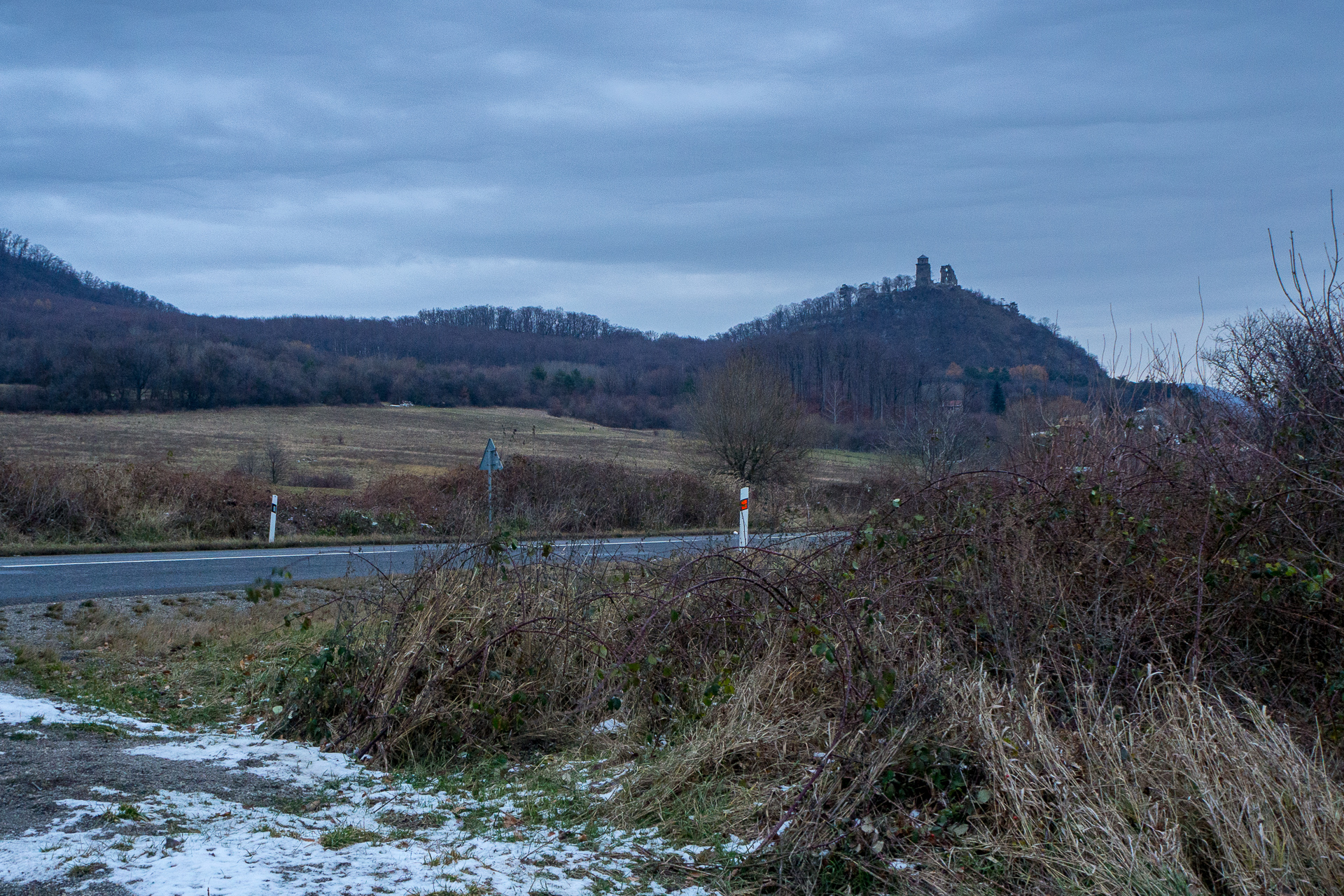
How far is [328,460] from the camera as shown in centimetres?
3828

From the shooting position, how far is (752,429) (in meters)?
29.7

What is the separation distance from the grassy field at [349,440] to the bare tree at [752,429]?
1.12m

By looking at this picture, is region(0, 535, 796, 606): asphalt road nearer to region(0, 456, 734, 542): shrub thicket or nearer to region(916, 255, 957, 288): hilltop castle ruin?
region(0, 456, 734, 542): shrub thicket

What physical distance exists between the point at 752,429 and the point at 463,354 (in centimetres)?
7026

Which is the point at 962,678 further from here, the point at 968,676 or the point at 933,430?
the point at 933,430

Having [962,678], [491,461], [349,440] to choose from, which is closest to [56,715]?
[962,678]

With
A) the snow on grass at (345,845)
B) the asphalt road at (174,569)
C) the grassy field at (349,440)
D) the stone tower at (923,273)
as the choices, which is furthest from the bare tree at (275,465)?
the stone tower at (923,273)

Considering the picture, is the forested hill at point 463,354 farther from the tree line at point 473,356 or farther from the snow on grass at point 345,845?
the snow on grass at point 345,845

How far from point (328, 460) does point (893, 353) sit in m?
43.9

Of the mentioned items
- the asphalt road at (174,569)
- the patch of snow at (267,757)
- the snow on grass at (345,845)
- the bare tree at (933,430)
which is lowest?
the asphalt road at (174,569)

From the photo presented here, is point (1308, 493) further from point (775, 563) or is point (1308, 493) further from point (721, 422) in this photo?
point (721, 422)

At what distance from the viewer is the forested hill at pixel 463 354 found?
5641 centimetres

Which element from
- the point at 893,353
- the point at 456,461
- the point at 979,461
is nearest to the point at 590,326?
the point at 893,353

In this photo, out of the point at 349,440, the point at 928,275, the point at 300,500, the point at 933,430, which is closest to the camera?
the point at 933,430
